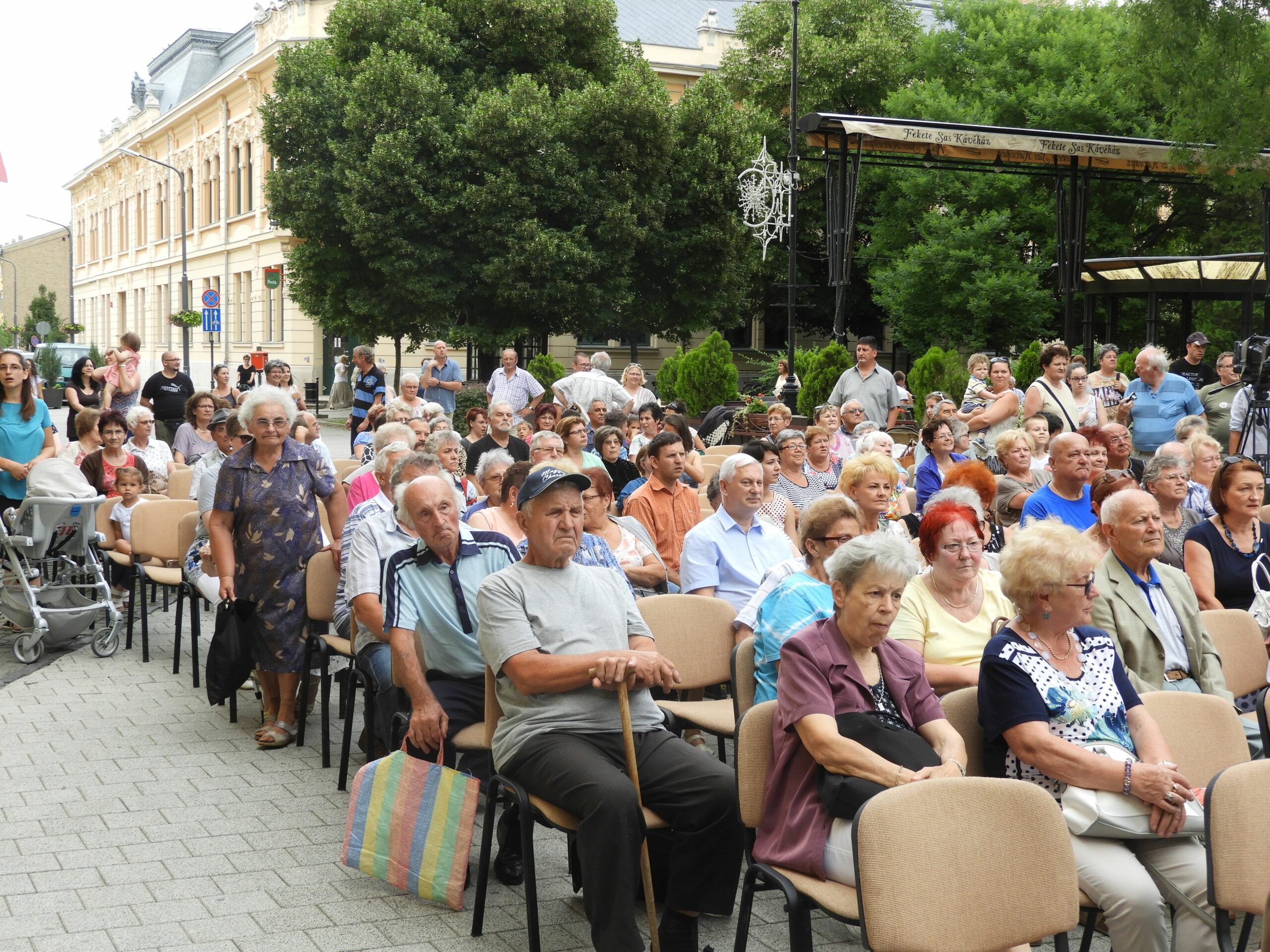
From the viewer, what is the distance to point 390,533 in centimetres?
580

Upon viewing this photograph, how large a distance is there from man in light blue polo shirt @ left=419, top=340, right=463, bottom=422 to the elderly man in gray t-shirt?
12110mm

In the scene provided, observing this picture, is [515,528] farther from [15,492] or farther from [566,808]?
[15,492]

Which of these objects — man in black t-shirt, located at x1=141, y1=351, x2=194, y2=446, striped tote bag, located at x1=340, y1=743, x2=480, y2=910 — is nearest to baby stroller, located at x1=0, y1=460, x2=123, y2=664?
striped tote bag, located at x1=340, y1=743, x2=480, y2=910

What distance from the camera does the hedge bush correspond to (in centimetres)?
2016

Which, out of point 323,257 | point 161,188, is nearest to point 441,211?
point 323,257

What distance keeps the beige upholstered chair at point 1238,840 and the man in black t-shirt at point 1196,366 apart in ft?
28.6

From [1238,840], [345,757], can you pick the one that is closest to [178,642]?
[345,757]

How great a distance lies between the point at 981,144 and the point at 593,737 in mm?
13899

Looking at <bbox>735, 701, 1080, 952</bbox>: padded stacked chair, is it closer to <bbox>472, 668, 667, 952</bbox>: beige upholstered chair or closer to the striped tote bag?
<bbox>472, 668, 667, 952</bbox>: beige upholstered chair

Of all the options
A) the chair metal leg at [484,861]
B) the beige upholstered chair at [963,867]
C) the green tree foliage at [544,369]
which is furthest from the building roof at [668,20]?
the beige upholstered chair at [963,867]

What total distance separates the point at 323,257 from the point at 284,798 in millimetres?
23737

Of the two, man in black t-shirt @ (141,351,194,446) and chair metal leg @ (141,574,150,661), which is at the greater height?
man in black t-shirt @ (141,351,194,446)

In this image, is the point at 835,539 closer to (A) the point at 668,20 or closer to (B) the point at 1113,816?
(B) the point at 1113,816

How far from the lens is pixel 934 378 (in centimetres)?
1948
